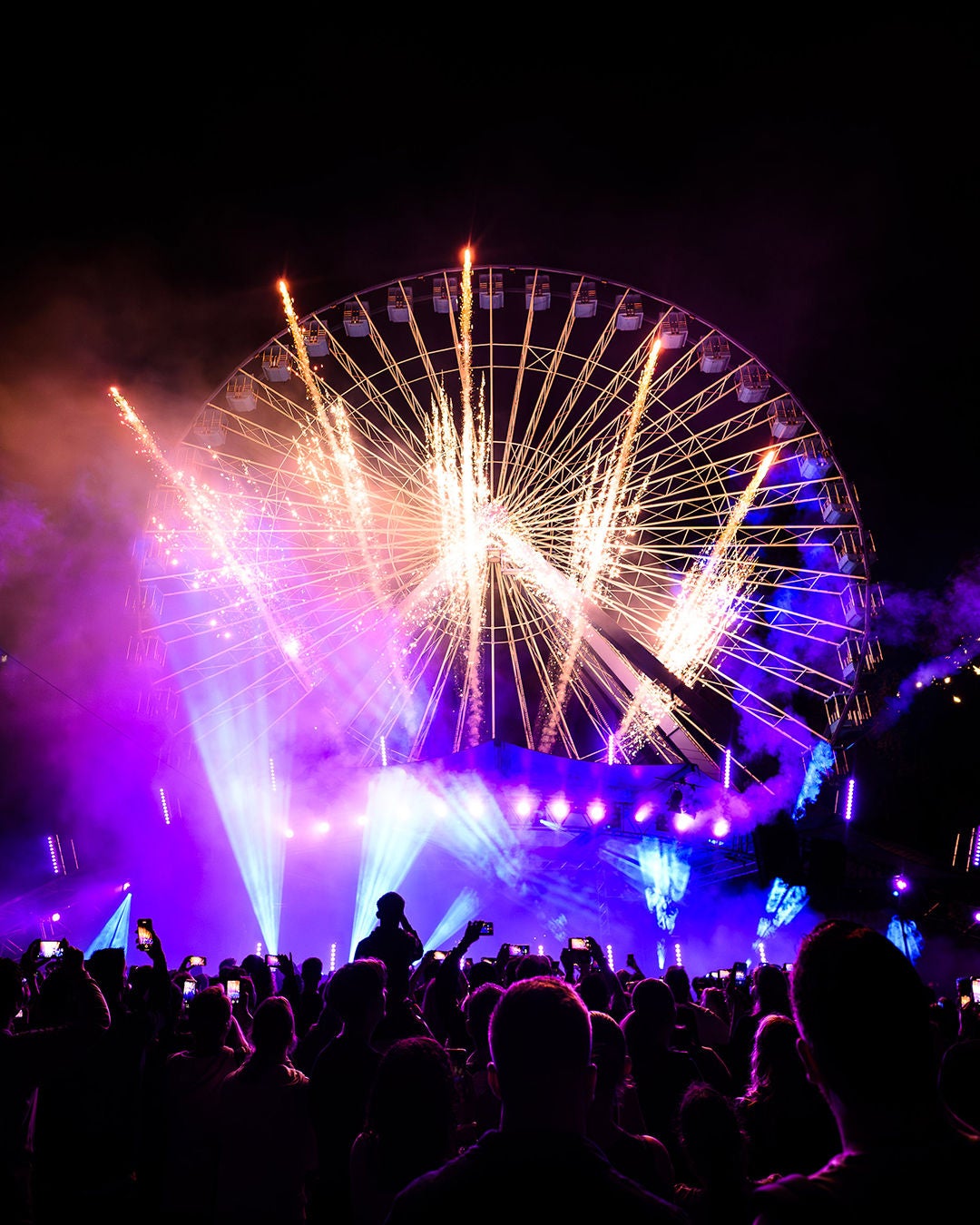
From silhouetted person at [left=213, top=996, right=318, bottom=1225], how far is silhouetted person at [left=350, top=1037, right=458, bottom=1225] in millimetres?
944

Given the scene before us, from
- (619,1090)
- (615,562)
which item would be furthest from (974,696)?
(619,1090)

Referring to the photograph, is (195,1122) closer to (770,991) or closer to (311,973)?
(311,973)

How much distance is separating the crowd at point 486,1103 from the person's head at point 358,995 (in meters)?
0.01

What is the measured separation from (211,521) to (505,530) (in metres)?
5.71

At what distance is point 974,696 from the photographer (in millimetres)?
20484

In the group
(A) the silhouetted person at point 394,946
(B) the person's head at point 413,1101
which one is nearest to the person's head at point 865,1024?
(B) the person's head at point 413,1101

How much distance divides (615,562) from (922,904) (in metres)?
9.89

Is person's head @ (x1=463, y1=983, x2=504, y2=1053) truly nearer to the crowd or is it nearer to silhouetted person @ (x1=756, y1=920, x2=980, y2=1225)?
the crowd

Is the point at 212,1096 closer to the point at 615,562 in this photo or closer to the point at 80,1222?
the point at 80,1222

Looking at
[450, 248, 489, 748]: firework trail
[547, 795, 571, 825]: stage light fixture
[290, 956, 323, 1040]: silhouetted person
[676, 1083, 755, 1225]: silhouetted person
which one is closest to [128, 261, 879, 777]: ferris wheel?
[450, 248, 489, 748]: firework trail

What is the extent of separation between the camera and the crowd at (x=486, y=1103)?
1.38 meters

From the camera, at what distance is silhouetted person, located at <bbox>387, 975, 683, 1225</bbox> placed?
1334mm

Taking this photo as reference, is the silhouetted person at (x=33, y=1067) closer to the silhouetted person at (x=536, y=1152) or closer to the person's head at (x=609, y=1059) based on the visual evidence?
the person's head at (x=609, y=1059)

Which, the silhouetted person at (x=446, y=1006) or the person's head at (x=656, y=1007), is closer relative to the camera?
the person's head at (x=656, y=1007)
